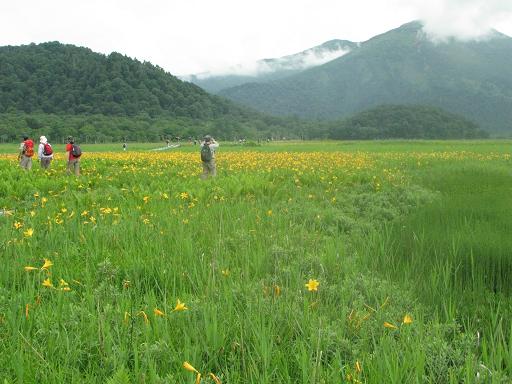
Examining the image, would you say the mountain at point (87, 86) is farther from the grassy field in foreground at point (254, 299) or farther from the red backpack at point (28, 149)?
the grassy field in foreground at point (254, 299)

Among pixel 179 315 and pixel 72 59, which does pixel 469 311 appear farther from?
pixel 72 59

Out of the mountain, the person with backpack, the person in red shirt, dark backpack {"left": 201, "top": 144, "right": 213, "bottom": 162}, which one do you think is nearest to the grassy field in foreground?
dark backpack {"left": 201, "top": 144, "right": 213, "bottom": 162}

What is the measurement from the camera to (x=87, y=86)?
128m

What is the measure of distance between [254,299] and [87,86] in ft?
461

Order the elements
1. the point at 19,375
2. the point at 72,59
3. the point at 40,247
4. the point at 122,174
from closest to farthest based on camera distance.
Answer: the point at 19,375, the point at 40,247, the point at 122,174, the point at 72,59

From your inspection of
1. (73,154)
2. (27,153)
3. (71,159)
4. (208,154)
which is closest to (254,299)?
(208,154)

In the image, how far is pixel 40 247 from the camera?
4.46m

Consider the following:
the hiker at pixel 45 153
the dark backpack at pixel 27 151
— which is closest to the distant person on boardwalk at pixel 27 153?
the dark backpack at pixel 27 151

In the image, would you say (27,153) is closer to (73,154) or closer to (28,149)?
(28,149)

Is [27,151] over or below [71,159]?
over

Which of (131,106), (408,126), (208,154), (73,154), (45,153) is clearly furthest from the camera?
(408,126)

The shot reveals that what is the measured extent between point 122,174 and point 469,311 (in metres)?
12.3

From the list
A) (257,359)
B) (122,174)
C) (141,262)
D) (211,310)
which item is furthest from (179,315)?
(122,174)

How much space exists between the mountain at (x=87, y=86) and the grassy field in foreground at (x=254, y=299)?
127m
